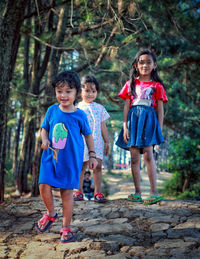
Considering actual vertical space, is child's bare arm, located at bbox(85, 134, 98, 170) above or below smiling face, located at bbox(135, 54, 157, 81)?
below

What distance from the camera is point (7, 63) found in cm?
437

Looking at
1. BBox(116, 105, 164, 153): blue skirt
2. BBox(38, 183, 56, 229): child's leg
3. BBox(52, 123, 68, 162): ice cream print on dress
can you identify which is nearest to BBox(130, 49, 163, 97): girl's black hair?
BBox(116, 105, 164, 153): blue skirt

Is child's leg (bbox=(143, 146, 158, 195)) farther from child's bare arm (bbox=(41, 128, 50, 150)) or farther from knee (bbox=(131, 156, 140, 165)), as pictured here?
child's bare arm (bbox=(41, 128, 50, 150))

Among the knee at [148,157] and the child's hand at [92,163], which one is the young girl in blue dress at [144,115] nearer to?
the knee at [148,157]

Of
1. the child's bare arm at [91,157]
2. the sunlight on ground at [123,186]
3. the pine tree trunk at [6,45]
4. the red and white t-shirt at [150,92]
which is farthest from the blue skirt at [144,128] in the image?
the sunlight on ground at [123,186]

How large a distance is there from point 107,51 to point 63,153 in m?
3.51

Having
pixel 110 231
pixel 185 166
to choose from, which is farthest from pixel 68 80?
pixel 185 166

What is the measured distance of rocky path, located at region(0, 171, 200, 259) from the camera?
91.8 inches

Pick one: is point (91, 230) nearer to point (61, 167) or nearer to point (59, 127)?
point (61, 167)

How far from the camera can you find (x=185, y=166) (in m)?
9.16

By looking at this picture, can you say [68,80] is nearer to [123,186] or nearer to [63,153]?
[63,153]

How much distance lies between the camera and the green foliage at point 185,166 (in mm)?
9023

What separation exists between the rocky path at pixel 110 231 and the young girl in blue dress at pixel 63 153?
224 mm

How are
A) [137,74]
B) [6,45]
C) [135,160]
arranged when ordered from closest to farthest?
[135,160], [137,74], [6,45]
